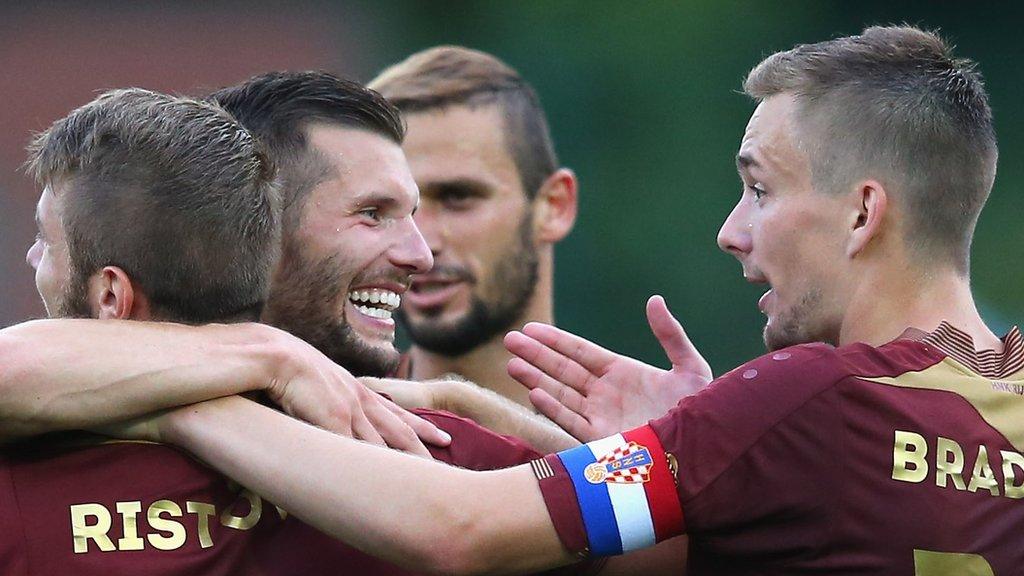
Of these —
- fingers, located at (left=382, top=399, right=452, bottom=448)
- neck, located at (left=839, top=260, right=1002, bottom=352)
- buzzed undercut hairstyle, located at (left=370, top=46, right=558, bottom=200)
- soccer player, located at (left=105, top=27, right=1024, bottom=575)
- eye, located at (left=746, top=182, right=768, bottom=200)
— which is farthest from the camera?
buzzed undercut hairstyle, located at (left=370, top=46, right=558, bottom=200)

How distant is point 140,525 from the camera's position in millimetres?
2662

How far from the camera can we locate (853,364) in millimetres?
2910

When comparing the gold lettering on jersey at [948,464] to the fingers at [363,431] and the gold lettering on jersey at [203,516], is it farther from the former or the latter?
the gold lettering on jersey at [203,516]

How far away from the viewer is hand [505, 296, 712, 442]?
3551 mm

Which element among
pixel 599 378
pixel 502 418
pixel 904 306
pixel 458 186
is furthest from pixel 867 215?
pixel 458 186

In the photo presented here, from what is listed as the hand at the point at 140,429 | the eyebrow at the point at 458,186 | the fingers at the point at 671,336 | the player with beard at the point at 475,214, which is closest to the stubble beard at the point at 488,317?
the player with beard at the point at 475,214

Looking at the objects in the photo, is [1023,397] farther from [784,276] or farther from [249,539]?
[249,539]

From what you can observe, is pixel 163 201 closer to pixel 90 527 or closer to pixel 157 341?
pixel 157 341

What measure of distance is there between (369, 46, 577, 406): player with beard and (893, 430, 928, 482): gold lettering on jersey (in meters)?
3.02

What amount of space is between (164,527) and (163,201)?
657mm

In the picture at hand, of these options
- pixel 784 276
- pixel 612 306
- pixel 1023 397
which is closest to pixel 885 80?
pixel 784 276

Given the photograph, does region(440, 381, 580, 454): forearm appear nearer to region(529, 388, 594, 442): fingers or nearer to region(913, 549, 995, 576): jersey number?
region(529, 388, 594, 442): fingers

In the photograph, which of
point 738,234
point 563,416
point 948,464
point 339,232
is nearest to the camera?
point 948,464

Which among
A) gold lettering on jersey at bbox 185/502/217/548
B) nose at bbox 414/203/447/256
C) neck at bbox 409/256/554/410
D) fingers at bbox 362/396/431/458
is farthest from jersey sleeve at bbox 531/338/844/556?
nose at bbox 414/203/447/256
